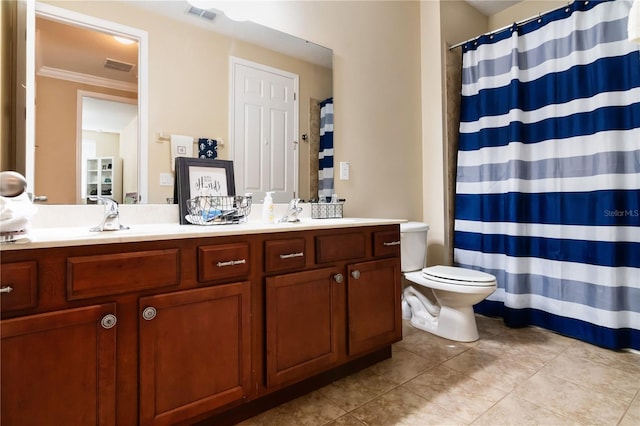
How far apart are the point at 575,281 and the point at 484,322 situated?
65cm

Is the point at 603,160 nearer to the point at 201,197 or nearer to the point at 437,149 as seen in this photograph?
the point at 437,149

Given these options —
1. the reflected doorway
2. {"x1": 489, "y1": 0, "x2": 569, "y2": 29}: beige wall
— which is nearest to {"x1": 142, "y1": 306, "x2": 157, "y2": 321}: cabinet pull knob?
the reflected doorway

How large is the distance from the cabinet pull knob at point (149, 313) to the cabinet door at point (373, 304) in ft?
2.82

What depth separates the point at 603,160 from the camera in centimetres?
202

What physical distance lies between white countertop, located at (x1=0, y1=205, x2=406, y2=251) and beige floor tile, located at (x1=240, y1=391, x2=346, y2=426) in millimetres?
768

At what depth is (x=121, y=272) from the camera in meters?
1.05

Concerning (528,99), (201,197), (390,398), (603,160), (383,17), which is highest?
(383,17)

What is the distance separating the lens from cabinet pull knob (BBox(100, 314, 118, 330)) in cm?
102

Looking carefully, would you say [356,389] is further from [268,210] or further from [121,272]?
[121,272]

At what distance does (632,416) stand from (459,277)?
92cm

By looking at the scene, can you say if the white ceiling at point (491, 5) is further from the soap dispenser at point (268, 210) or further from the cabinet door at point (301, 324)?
the cabinet door at point (301, 324)

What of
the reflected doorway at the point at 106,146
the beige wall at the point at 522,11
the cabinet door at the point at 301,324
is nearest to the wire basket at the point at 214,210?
the reflected doorway at the point at 106,146

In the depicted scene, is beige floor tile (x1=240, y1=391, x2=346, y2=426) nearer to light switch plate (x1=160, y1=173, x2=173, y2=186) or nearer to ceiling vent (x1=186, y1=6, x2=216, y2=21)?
light switch plate (x1=160, y1=173, x2=173, y2=186)

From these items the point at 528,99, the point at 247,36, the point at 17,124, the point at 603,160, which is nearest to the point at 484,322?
the point at 603,160
